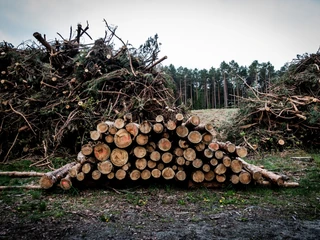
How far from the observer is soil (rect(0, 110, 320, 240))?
2.55 m

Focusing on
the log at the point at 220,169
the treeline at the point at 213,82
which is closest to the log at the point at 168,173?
the log at the point at 220,169

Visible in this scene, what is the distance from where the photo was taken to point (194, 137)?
13.4 ft

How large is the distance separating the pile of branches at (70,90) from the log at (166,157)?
3.11m

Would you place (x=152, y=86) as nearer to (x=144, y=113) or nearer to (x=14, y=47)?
(x=144, y=113)

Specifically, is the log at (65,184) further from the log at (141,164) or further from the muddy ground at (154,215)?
the log at (141,164)

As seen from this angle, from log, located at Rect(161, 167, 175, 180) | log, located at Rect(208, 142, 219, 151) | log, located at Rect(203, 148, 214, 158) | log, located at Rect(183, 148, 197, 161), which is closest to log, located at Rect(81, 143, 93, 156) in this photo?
log, located at Rect(161, 167, 175, 180)

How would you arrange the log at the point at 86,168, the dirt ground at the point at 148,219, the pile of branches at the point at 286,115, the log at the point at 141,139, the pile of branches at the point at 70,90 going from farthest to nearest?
the pile of branches at the point at 286,115 → the pile of branches at the point at 70,90 → the log at the point at 141,139 → the log at the point at 86,168 → the dirt ground at the point at 148,219

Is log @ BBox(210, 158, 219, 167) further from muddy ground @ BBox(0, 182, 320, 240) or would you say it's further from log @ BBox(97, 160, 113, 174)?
log @ BBox(97, 160, 113, 174)

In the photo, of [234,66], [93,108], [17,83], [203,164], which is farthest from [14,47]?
[234,66]

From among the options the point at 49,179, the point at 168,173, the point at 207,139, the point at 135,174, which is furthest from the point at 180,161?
the point at 49,179

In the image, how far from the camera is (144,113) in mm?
7484

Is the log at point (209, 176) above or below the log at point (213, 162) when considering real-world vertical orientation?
below

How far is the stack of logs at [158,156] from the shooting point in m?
4.05

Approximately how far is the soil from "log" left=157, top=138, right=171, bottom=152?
741 mm
